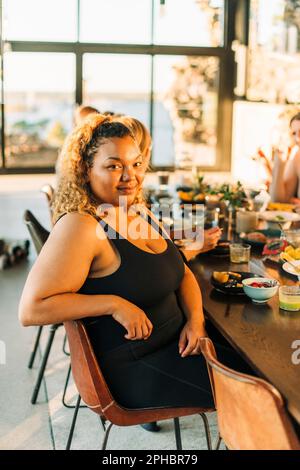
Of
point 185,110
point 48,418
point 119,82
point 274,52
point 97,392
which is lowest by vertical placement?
point 48,418

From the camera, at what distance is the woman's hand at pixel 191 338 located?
211 centimetres

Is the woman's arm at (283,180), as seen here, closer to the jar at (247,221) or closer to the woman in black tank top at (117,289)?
the jar at (247,221)

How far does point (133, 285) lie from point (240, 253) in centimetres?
81

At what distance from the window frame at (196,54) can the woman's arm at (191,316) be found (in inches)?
233

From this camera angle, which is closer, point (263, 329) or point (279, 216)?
point (263, 329)

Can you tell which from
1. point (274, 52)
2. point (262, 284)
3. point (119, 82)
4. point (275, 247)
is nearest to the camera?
point (262, 284)

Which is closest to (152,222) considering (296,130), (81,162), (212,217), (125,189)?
(125,189)

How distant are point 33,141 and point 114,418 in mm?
6343

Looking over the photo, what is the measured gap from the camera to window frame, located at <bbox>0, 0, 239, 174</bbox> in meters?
7.63

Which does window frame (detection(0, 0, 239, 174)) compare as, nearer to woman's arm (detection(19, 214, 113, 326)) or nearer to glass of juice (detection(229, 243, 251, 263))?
glass of juice (detection(229, 243, 251, 263))

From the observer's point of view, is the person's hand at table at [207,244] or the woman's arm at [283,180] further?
the woman's arm at [283,180]

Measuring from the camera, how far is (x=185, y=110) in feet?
27.0

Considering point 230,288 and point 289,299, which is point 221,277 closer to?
point 230,288

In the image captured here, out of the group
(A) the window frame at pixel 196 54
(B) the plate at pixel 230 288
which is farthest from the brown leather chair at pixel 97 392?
(A) the window frame at pixel 196 54
